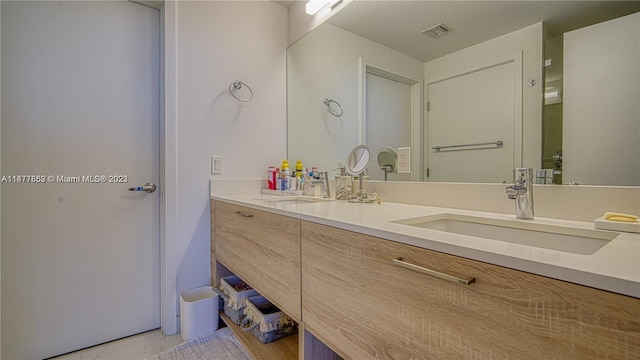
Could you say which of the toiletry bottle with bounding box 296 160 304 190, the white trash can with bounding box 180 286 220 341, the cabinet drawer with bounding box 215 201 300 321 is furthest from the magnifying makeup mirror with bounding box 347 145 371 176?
the white trash can with bounding box 180 286 220 341

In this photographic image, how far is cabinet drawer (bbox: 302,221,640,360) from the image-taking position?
1.32 ft

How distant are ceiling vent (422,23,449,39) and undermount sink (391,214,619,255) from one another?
80cm

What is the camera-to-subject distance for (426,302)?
598mm

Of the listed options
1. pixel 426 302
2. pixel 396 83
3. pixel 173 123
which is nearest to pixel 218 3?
pixel 173 123

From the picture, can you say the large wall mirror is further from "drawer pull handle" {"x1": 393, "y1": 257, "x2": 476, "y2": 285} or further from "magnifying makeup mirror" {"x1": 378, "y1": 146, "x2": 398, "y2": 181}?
"drawer pull handle" {"x1": 393, "y1": 257, "x2": 476, "y2": 285}

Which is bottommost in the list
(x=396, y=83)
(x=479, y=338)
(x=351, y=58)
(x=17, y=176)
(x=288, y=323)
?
(x=288, y=323)

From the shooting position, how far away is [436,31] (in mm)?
1289

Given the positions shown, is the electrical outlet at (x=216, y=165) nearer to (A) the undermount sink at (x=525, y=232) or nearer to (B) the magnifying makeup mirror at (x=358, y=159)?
(B) the magnifying makeup mirror at (x=358, y=159)

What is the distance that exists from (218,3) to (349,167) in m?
1.31

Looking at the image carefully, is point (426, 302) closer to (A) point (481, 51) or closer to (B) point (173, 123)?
(A) point (481, 51)

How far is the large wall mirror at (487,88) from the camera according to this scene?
85cm

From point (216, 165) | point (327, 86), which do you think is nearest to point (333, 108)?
A: point (327, 86)

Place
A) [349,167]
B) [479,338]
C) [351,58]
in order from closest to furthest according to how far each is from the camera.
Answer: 1. [479,338]
2. [349,167]
3. [351,58]

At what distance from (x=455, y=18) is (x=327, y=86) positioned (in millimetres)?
855
